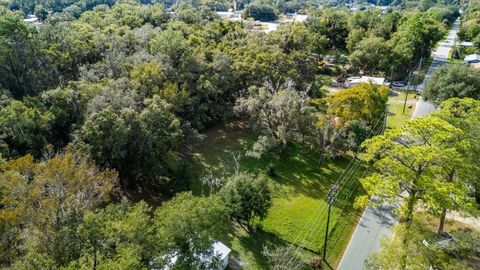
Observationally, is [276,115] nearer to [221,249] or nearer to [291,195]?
[291,195]

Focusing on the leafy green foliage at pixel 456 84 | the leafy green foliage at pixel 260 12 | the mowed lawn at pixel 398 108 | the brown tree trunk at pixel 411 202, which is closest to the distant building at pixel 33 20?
the leafy green foliage at pixel 260 12

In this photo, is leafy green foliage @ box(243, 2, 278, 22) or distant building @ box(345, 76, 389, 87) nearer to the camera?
distant building @ box(345, 76, 389, 87)

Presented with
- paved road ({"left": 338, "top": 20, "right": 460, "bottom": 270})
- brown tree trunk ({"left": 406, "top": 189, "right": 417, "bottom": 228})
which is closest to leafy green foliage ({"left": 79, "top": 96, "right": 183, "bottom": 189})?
paved road ({"left": 338, "top": 20, "right": 460, "bottom": 270})

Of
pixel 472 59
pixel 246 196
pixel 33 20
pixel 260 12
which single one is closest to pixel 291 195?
pixel 246 196

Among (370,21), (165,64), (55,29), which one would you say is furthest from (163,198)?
(370,21)

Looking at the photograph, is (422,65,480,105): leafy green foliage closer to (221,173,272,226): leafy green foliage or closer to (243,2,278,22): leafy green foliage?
(221,173,272,226): leafy green foliage

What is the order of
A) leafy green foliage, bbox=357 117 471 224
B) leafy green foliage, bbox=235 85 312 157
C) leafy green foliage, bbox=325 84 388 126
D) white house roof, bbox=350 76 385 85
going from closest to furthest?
leafy green foliage, bbox=357 117 471 224, leafy green foliage, bbox=235 85 312 157, leafy green foliage, bbox=325 84 388 126, white house roof, bbox=350 76 385 85
